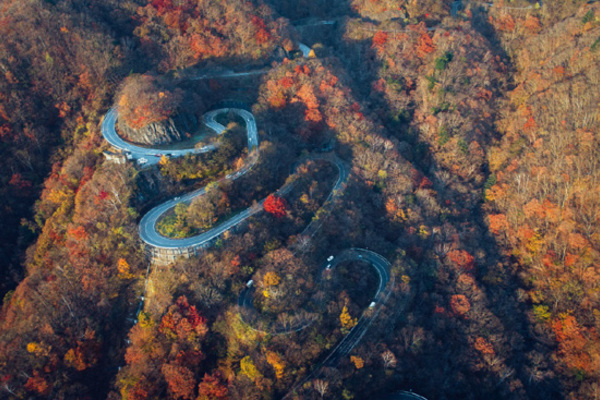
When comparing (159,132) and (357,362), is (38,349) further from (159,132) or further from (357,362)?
(357,362)

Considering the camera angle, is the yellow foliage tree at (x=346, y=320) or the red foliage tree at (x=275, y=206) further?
the red foliage tree at (x=275, y=206)

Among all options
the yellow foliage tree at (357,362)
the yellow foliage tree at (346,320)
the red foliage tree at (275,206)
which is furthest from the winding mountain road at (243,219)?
the yellow foliage tree at (357,362)

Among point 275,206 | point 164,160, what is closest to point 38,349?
point 164,160

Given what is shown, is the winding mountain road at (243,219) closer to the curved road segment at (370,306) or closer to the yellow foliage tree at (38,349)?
the curved road segment at (370,306)

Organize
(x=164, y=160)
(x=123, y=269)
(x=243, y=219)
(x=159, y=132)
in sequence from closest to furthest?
1. (x=123, y=269)
2. (x=243, y=219)
3. (x=164, y=160)
4. (x=159, y=132)

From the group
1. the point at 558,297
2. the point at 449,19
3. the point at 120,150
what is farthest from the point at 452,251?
the point at 449,19

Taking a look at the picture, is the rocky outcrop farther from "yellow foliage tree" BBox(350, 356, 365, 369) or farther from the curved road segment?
"yellow foliage tree" BBox(350, 356, 365, 369)
